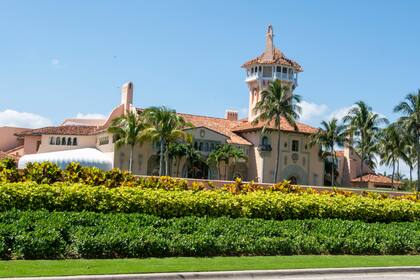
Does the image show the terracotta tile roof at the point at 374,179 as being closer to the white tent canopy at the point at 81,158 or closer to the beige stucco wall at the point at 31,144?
the white tent canopy at the point at 81,158

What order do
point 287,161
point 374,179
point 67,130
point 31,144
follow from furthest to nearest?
point 374,179 < point 31,144 < point 287,161 < point 67,130

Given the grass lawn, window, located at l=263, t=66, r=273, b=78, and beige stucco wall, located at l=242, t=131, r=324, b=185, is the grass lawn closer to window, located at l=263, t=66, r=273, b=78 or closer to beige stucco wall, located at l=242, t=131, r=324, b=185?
beige stucco wall, located at l=242, t=131, r=324, b=185

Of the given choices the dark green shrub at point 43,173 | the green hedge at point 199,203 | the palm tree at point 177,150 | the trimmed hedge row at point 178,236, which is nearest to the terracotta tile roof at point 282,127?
the palm tree at point 177,150

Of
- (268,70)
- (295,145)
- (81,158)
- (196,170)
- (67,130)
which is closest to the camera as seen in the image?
(81,158)

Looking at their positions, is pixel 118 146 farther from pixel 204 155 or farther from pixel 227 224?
pixel 227 224

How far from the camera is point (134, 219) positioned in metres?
16.0

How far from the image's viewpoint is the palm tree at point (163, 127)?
172ft

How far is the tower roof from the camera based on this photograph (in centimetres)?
6800

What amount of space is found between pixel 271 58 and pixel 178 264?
5729cm

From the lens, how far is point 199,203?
18.0 meters

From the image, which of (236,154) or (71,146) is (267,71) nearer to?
(236,154)

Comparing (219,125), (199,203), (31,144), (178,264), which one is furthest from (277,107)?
(178,264)

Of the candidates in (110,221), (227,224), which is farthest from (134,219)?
(227,224)

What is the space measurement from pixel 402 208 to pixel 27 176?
13.8m
